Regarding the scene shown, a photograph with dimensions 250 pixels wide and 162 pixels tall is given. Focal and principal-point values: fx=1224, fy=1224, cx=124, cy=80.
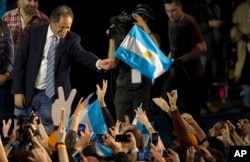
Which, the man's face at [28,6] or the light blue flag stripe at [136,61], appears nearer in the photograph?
the man's face at [28,6]

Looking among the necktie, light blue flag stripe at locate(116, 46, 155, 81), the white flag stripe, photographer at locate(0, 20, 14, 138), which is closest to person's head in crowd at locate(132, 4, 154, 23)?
the white flag stripe

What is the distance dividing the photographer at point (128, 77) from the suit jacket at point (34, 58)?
75 centimetres

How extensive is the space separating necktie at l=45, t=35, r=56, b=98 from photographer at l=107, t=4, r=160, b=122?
0.89 metres

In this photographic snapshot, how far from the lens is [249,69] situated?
14852 millimetres

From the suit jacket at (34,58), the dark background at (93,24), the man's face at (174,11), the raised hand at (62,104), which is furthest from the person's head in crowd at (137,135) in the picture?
the dark background at (93,24)

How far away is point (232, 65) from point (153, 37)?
3574 mm

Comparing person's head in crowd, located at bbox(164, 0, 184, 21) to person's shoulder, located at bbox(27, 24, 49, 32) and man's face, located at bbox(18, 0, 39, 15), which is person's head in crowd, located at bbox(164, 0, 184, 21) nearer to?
man's face, located at bbox(18, 0, 39, 15)

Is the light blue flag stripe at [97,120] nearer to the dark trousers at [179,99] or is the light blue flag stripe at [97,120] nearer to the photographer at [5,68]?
the photographer at [5,68]

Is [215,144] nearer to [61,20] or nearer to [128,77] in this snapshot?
[61,20]

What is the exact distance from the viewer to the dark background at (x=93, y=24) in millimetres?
13164

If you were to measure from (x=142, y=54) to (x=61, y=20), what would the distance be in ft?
4.64

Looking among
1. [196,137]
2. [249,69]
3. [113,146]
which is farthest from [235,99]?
[113,146]

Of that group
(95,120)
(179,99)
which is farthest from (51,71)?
(179,99)

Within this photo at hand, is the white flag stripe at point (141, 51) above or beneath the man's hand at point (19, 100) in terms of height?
above
